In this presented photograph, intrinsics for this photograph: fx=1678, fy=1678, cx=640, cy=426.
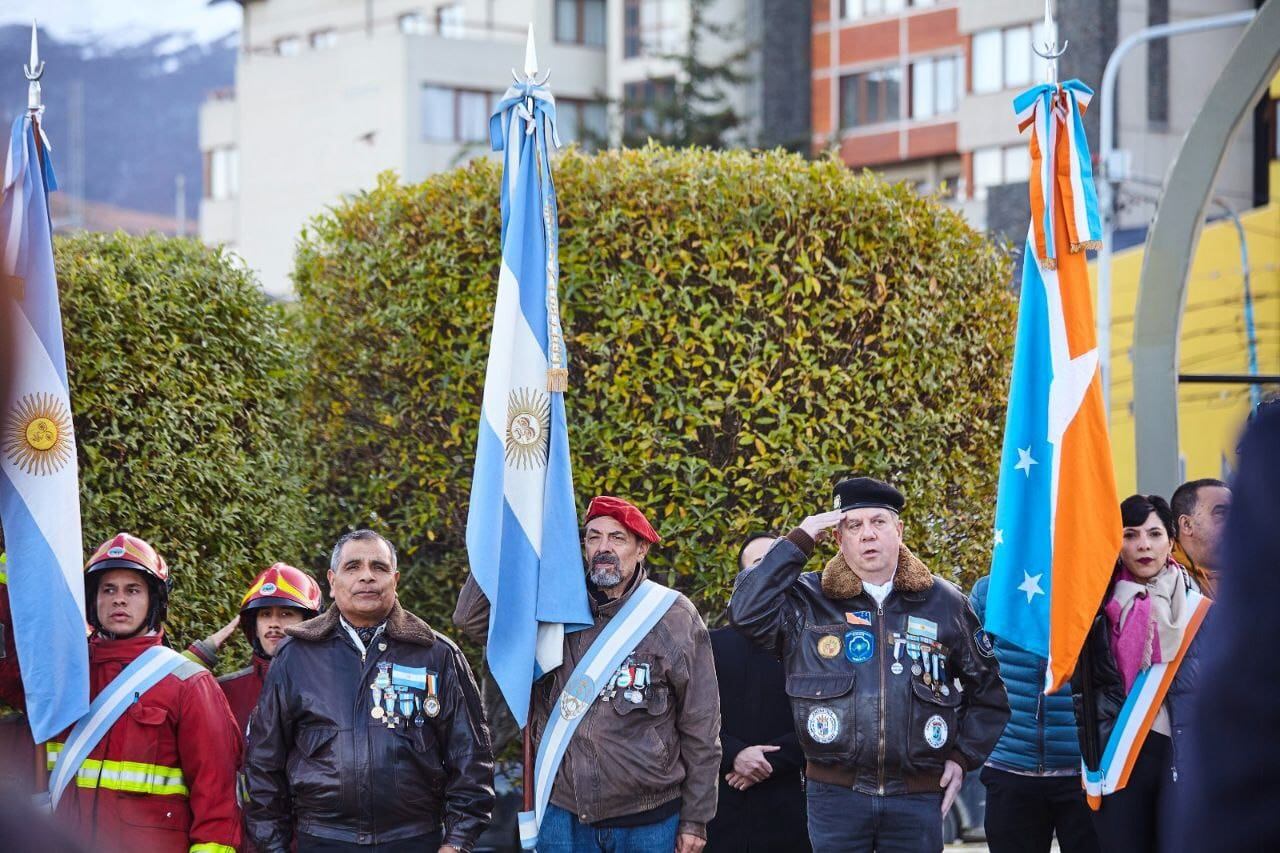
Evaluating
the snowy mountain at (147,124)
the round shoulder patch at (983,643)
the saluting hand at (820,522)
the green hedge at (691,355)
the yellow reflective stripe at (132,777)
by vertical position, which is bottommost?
the yellow reflective stripe at (132,777)

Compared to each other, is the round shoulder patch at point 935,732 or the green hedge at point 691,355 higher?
the green hedge at point 691,355

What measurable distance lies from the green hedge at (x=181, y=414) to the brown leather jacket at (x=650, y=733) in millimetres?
2277

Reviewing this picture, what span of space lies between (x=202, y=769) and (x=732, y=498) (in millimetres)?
3592

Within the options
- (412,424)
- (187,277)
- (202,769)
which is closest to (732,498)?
(412,424)

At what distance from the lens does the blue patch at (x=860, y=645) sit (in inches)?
259

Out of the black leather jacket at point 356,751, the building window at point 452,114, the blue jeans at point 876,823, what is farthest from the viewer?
the building window at point 452,114

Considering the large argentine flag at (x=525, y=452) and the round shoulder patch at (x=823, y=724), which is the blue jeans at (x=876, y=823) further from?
the large argentine flag at (x=525, y=452)

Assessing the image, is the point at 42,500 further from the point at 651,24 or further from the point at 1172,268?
the point at 651,24

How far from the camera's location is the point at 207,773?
614 centimetres

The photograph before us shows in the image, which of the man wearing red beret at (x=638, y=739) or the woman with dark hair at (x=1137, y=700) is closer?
the man wearing red beret at (x=638, y=739)

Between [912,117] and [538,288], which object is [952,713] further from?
[912,117]

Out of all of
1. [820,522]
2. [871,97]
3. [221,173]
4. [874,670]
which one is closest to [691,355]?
[820,522]

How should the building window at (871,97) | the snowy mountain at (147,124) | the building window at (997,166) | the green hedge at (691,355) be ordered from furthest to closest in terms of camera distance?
the snowy mountain at (147,124) → the building window at (871,97) → the building window at (997,166) → the green hedge at (691,355)

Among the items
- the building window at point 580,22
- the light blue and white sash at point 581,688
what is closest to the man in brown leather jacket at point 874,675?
the light blue and white sash at point 581,688
